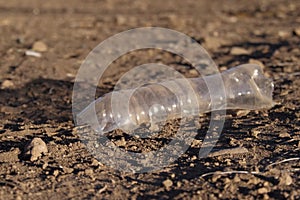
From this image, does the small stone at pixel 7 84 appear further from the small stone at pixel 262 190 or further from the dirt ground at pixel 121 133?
the small stone at pixel 262 190

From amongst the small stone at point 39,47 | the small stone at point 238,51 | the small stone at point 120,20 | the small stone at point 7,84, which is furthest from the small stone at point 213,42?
the small stone at point 7,84

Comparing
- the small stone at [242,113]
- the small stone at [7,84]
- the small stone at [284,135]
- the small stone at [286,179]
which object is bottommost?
the small stone at [286,179]

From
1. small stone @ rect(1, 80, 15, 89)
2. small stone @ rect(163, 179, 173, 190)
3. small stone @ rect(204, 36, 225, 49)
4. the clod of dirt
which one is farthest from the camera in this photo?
→ small stone @ rect(204, 36, 225, 49)

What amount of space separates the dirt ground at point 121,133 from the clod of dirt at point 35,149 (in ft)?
0.10

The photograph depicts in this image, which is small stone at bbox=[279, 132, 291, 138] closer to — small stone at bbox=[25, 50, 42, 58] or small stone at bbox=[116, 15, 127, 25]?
small stone at bbox=[25, 50, 42, 58]

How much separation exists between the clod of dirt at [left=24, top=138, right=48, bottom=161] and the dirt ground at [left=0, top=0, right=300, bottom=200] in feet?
0.10

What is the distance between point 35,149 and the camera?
A: 3.16 meters

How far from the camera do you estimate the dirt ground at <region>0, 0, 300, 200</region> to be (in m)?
2.82

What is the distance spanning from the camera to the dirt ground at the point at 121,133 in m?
2.82

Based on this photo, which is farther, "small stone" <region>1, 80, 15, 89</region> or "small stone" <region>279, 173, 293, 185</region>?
"small stone" <region>1, 80, 15, 89</region>

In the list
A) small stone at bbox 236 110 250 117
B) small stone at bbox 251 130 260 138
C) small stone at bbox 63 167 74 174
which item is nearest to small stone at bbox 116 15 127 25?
small stone at bbox 236 110 250 117

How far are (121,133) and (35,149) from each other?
615 millimetres

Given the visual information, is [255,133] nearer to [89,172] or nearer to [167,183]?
[167,183]

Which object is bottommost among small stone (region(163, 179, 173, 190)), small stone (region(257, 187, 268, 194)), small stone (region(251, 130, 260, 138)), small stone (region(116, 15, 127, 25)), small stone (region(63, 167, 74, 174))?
small stone (region(257, 187, 268, 194))
